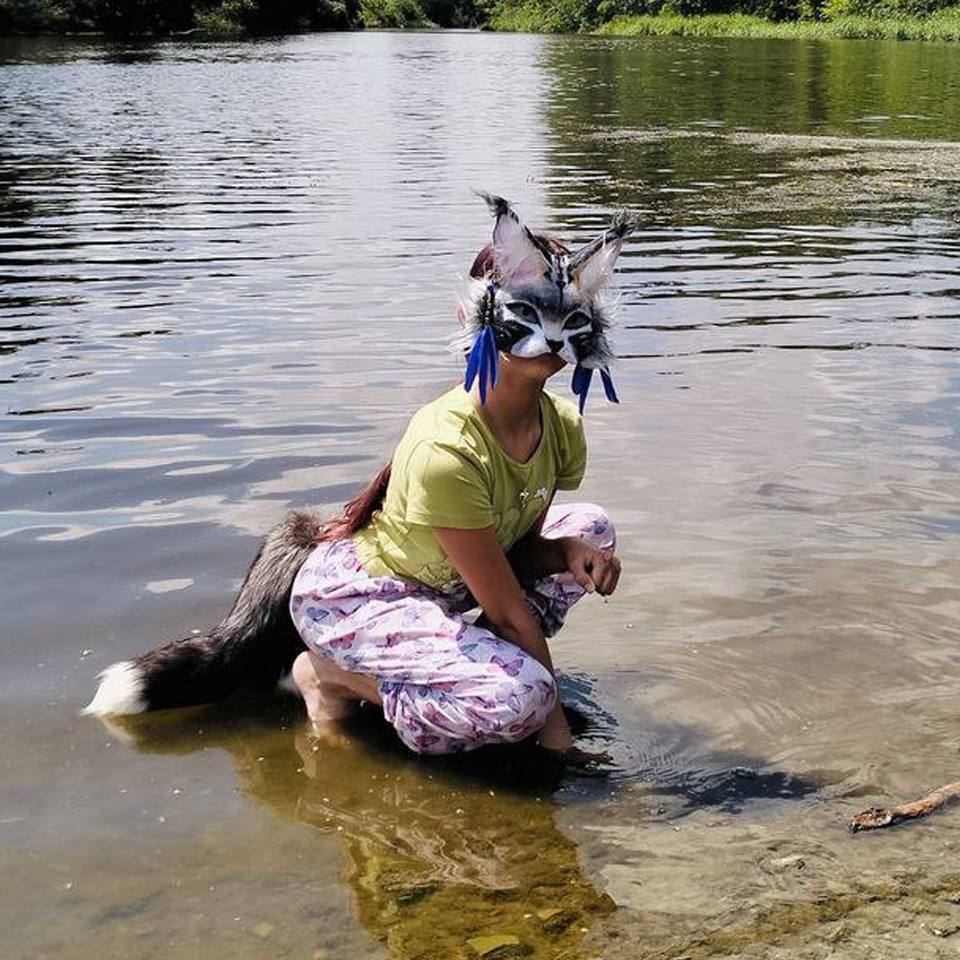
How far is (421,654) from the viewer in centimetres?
341

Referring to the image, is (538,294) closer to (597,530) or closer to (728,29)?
(597,530)

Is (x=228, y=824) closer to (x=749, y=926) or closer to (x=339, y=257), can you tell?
(x=749, y=926)

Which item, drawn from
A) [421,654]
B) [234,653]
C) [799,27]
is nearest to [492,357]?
[421,654]

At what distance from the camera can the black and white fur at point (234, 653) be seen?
146 inches

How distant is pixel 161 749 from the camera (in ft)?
11.8

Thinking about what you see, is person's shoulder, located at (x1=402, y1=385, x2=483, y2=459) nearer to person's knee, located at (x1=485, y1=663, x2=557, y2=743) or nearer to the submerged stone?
person's knee, located at (x1=485, y1=663, x2=557, y2=743)

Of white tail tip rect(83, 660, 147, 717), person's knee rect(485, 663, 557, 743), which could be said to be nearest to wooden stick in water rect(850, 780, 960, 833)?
person's knee rect(485, 663, 557, 743)

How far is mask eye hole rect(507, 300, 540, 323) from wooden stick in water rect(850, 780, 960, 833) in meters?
1.46

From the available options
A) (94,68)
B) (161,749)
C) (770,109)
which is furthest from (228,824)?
(94,68)

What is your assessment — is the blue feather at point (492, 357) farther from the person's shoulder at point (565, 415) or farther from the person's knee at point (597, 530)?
the person's knee at point (597, 530)

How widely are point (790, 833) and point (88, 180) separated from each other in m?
14.6

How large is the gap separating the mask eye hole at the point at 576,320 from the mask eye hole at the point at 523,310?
85mm

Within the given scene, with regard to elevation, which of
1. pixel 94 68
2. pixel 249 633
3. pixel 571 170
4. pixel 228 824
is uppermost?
pixel 94 68

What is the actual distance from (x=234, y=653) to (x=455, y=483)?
102 centimetres
